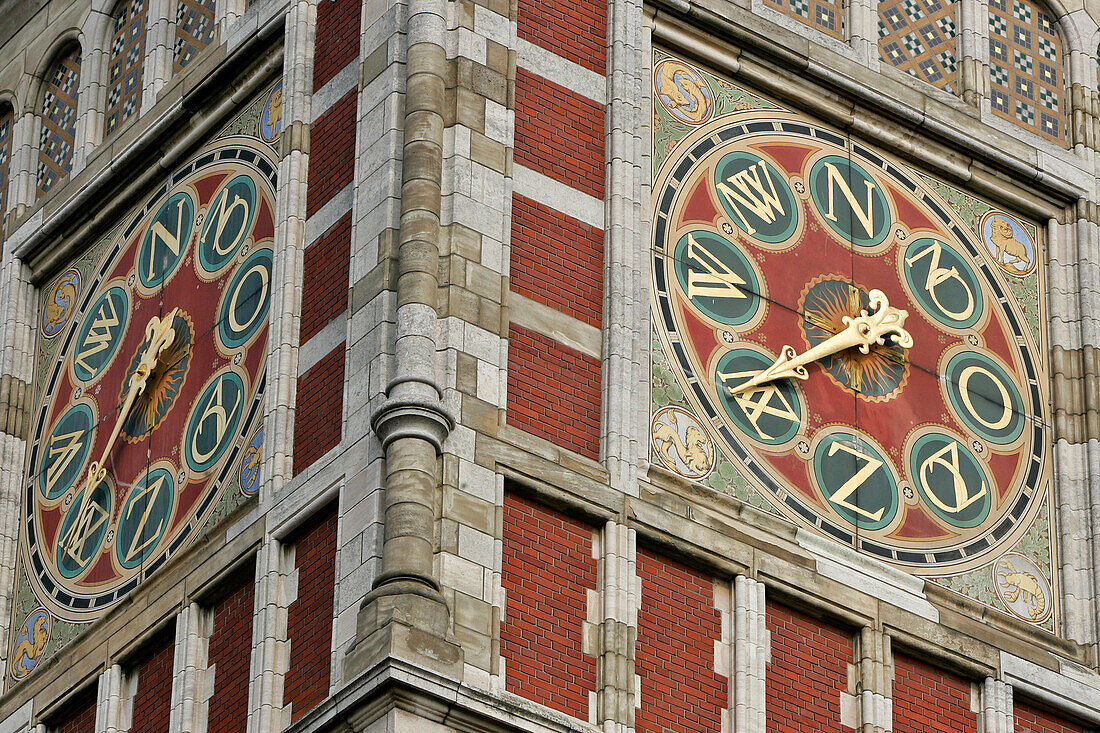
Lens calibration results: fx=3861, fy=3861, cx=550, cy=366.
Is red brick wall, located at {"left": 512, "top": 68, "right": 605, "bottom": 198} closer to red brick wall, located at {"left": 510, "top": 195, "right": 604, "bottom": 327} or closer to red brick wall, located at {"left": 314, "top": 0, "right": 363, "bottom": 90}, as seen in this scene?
red brick wall, located at {"left": 510, "top": 195, "right": 604, "bottom": 327}

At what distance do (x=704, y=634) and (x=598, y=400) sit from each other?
5.71ft

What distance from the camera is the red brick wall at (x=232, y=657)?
83.7ft

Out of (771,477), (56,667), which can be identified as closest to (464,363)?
(771,477)

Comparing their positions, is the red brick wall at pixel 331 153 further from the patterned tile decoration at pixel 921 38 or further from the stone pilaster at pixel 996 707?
the stone pilaster at pixel 996 707

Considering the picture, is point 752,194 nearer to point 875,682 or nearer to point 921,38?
point 921,38

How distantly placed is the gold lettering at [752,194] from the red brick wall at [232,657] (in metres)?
4.49

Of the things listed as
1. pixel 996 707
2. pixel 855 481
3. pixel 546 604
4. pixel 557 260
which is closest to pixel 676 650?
pixel 546 604

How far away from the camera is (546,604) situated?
976 inches

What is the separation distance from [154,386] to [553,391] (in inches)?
151

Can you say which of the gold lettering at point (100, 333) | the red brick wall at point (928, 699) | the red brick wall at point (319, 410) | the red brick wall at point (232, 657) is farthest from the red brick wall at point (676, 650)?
the gold lettering at point (100, 333)

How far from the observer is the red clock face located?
27.2 meters

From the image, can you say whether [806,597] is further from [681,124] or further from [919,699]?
[681,124]

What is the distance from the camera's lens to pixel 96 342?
2931 centimetres

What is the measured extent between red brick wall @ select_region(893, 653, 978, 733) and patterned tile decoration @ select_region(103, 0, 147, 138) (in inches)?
315
